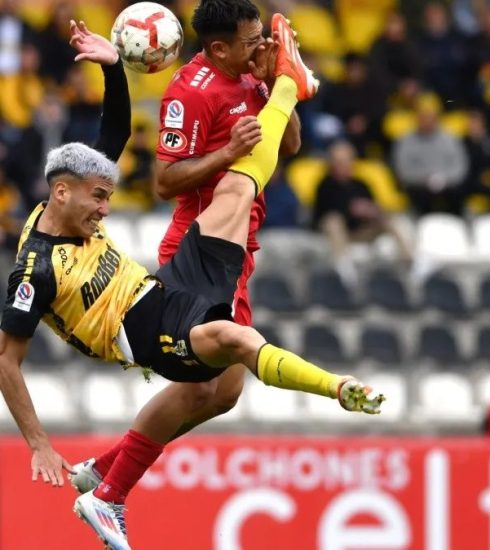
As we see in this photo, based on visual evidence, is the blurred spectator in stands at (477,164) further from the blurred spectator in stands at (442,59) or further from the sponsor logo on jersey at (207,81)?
the sponsor logo on jersey at (207,81)

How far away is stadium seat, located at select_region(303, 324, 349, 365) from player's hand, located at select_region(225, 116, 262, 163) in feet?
16.9

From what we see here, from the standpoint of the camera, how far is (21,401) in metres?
7.32

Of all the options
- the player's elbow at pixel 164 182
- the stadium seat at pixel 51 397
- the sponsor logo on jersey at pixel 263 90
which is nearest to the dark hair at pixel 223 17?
the sponsor logo on jersey at pixel 263 90

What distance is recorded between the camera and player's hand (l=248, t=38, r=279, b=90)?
301 inches

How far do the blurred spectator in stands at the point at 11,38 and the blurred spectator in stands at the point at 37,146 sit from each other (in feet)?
1.44

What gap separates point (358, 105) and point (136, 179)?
6.53ft

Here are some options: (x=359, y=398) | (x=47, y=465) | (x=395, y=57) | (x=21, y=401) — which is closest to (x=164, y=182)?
(x=21, y=401)

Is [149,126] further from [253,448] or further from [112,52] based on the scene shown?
[112,52]

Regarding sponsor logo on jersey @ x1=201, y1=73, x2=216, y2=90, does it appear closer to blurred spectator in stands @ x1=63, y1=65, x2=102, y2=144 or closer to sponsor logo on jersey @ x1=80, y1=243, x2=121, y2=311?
A: sponsor logo on jersey @ x1=80, y1=243, x2=121, y2=311

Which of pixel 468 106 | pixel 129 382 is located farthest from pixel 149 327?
pixel 468 106

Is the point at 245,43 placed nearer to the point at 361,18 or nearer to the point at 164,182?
the point at 164,182

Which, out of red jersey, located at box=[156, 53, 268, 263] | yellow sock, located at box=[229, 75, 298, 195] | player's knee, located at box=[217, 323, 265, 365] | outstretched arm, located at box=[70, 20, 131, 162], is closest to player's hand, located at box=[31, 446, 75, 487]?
player's knee, located at box=[217, 323, 265, 365]

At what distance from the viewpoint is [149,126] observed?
46.3ft

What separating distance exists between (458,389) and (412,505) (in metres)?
2.37
